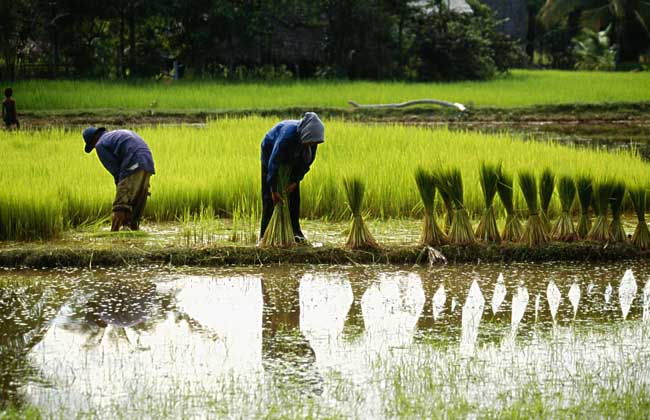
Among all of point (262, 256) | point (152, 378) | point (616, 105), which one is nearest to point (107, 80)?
point (616, 105)

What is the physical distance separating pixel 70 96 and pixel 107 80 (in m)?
2.85

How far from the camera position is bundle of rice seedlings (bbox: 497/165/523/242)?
6.25 meters

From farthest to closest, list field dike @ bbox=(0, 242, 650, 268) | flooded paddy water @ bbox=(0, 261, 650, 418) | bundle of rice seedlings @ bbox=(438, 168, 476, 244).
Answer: bundle of rice seedlings @ bbox=(438, 168, 476, 244), field dike @ bbox=(0, 242, 650, 268), flooded paddy water @ bbox=(0, 261, 650, 418)

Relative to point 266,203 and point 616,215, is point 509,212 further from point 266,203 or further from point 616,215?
point 266,203

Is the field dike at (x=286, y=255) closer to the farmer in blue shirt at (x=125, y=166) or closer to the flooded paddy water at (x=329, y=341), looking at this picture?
the flooded paddy water at (x=329, y=341)

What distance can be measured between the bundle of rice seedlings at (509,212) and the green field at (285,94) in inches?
362

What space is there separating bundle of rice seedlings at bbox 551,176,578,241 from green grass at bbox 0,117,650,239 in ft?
2.76

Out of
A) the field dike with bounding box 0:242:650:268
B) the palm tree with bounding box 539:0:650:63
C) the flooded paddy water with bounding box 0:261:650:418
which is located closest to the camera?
the flooded paddy water with bounding box 0:261:650:418

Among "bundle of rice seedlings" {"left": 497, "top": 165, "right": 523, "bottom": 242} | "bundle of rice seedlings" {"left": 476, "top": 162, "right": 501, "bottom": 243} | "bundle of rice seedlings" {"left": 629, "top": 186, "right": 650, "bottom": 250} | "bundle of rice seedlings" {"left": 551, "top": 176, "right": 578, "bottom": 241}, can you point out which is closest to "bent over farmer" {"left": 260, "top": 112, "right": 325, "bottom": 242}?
"bundle of rice seedlings" {"left": 476, "top": 162, "right": 501, "bottom": 243}

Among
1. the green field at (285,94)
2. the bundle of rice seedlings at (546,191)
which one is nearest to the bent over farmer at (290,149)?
the bundle of rice seedlings at (546,191)

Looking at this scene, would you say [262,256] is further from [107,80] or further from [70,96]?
[107,80]

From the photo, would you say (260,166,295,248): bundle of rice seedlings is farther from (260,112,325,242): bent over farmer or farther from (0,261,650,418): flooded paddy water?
(0,261,650,418): flooded paddy water

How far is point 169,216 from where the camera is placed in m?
7.31

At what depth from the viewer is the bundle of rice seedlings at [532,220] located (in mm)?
6164
